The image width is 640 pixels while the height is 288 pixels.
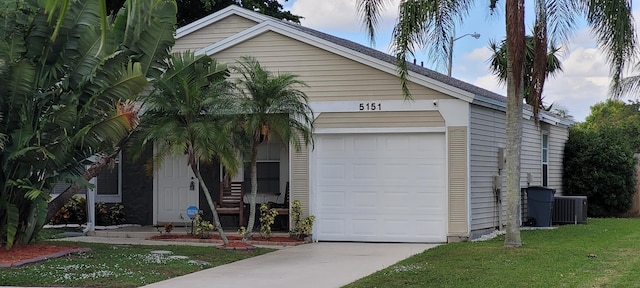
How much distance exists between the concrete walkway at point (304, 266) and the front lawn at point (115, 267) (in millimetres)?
331

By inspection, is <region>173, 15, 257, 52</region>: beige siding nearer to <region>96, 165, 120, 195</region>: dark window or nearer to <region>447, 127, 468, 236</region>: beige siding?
<region>96, 165, 120, 195</region>: dark window

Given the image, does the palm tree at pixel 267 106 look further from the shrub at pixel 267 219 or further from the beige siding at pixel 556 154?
the beige siding at pixel 556 154

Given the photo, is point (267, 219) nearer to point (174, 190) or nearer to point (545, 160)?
point (174, 190)

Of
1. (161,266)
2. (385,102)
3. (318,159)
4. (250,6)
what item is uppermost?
(250,6)

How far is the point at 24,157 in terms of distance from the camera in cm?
1198

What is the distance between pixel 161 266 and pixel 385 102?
19.4ft

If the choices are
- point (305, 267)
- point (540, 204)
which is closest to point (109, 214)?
point (305, 267)

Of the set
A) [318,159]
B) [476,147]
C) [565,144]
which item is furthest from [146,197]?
[565,144]

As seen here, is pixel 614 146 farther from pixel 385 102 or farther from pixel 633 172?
pixel 385 102

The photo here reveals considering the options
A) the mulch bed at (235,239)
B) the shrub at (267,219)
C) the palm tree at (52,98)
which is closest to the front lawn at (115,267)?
the mulch bed at (235,239)

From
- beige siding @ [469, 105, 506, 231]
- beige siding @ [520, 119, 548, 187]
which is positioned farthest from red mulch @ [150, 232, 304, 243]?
beige siding @ [520, 119, 548, 187]

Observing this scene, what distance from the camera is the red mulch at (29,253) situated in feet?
37.3

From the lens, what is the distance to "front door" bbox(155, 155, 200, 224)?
57.4 feet

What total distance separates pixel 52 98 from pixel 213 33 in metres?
5.90
